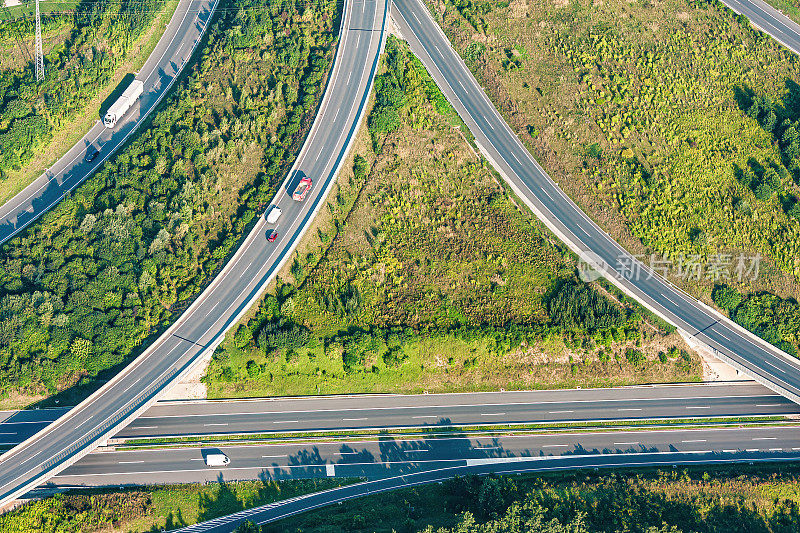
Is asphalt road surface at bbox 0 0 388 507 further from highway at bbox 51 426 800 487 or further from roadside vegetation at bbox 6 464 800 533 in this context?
roadside vegetation at bbox 6 464 800 533

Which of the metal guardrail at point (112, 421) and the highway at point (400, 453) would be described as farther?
the highway at point (400, 453)

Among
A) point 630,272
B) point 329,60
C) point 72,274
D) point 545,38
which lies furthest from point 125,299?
point 545,38

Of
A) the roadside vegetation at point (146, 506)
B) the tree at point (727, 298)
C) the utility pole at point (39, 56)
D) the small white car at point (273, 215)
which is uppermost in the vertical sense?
the utility pole at point (39, 56)

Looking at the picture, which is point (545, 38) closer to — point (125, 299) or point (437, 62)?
point (437, 62)

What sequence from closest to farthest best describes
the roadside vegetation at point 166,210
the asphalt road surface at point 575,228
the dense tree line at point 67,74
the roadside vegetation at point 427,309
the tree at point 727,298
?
the roadside vegetation at point 166,210
the roadside vegetation at point 427,309
the asphalt road surface at point 575,228
the tree at point 727,298
the dense tree line at point 67,74

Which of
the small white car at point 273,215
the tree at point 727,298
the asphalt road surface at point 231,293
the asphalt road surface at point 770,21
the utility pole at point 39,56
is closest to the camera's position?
the asphalt road surface at point 231,293

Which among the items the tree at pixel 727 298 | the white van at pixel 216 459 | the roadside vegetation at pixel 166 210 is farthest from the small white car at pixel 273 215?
the tree at pixel 727 298

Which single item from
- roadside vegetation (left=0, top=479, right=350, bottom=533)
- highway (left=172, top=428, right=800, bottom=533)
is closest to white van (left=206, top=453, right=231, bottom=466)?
highway (left=172, top=428, right=800, bottom=533)

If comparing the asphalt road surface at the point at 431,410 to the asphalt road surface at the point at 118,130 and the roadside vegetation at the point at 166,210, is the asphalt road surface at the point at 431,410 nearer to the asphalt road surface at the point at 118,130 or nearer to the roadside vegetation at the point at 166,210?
the roadside vegetation at the point at 166,210
